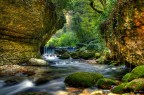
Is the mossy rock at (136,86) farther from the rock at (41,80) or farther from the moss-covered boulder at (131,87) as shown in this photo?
the rock at (41,80)

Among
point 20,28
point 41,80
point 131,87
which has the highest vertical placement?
point 20,28

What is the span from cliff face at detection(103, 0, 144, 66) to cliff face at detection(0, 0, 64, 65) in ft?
20.7

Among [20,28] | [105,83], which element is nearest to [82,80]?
[105,83]

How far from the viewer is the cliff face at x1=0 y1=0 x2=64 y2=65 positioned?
48.8ft

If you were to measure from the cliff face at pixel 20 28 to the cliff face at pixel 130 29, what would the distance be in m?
6.30

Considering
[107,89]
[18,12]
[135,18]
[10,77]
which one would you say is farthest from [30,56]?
[107,89]

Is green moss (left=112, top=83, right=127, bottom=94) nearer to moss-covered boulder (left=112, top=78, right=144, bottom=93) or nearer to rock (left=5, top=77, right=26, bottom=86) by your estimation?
moss-covered boulder (left=112, top=78, right=144, bottom=93)

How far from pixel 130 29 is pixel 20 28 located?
758cm

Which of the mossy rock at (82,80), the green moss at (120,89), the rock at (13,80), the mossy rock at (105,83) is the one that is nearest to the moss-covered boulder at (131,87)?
the green moss at (120,89)

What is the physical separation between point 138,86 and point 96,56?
1446 cm

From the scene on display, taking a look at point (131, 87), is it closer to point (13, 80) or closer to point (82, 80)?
point (82, 80)

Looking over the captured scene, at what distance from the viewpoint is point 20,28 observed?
51.8ft

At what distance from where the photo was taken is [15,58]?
15.6 metres

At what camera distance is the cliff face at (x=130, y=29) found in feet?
36.5
